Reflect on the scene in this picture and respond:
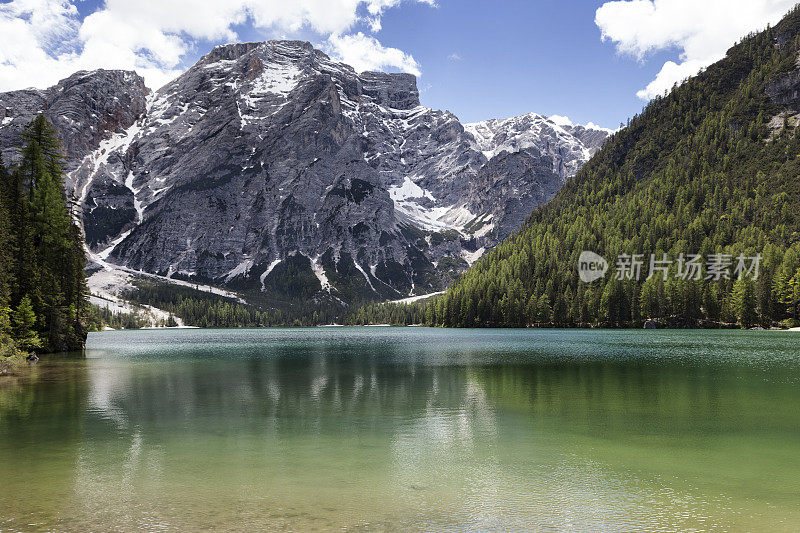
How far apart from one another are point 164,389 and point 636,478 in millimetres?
35747

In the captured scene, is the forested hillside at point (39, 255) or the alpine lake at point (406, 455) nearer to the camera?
the alpine lake at point (406, 455)

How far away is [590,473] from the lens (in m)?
18.6

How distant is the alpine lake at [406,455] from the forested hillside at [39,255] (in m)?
17.1

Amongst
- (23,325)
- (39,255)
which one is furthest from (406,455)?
(39,255)

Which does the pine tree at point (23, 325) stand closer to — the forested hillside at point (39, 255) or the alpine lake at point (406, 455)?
the forested hillside at point (39, 255)

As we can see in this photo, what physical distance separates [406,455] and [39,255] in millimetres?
68669

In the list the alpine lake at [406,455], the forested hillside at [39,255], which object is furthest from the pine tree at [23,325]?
the alpine lake at [406,455]

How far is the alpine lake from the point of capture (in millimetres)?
14664

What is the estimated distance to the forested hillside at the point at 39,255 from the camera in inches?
2242

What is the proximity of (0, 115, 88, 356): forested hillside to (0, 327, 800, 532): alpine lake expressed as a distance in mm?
17141

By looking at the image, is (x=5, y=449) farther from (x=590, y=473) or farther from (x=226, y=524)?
(x=590, y=473)

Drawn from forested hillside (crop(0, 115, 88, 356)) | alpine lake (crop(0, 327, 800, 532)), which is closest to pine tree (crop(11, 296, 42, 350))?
forested hillside (crop(0, 115, 88, 356))

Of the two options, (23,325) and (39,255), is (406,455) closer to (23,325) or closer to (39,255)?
(23,325)

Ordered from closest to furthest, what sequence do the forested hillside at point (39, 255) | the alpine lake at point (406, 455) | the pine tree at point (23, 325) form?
the alpine lake at point (406, 455)
the pine tree at point (23, 325)
the forested hillside at point (39, 255)
